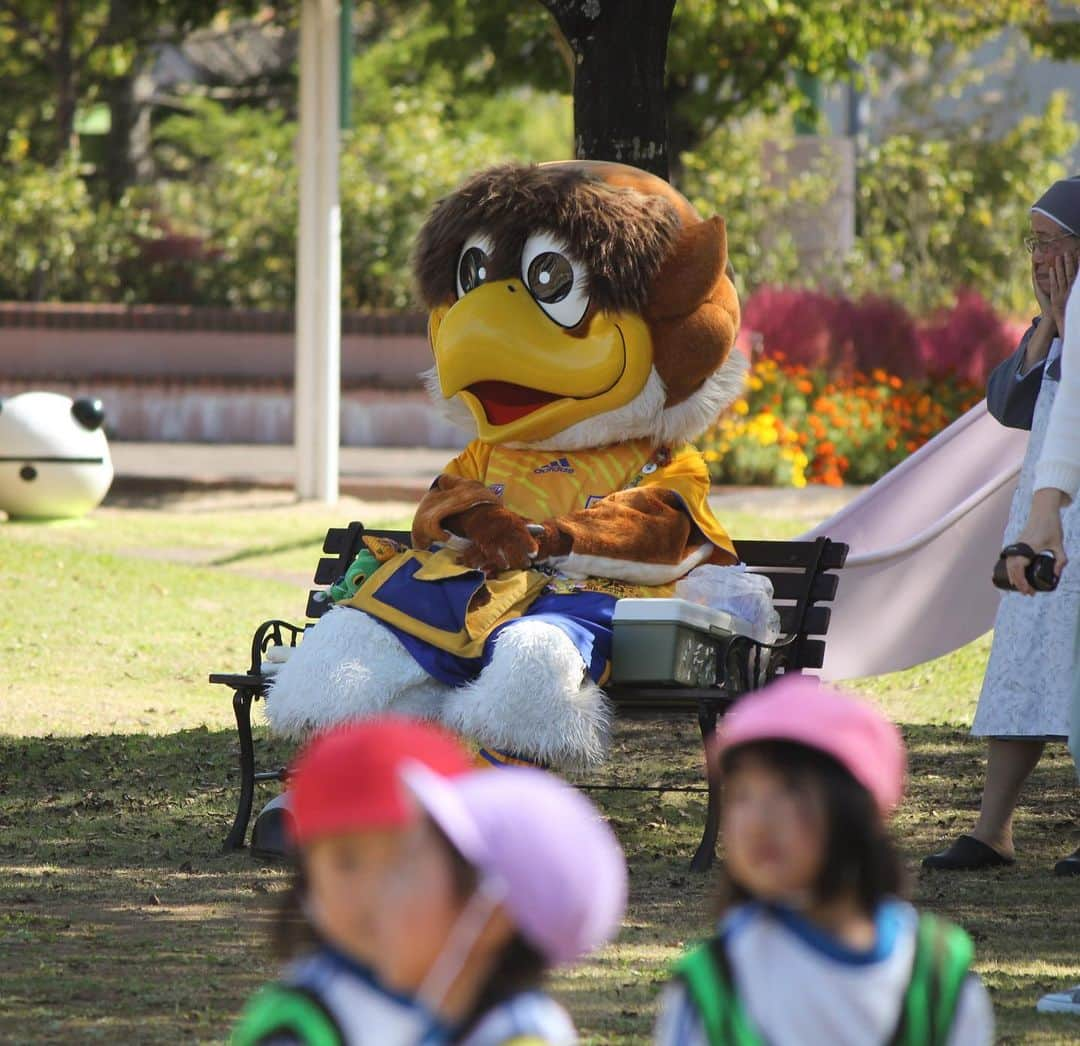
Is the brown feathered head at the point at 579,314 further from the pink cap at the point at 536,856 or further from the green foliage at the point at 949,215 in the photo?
the green foliage at the point at 949,215

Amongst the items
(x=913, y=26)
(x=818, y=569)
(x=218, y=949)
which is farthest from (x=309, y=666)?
(x=913, y=26)

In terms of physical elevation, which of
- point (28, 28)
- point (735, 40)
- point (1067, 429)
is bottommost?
point (1067, 429)

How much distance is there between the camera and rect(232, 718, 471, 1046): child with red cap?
1710 millimetres

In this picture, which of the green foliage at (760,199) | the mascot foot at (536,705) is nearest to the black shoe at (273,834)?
the mascot foot at (536,705)

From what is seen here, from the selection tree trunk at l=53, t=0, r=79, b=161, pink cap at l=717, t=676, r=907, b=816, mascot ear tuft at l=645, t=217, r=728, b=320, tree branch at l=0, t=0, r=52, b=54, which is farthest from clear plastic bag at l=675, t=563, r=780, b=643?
tree branch at l=0, t=0, r=52, b=54

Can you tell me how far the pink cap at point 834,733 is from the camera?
2.03 metres

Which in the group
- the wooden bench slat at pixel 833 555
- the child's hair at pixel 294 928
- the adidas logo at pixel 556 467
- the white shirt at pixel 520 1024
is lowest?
the wooden bench slat at pixel 833 555

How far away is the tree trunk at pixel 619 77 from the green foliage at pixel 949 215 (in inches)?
422

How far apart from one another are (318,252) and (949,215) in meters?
9.92

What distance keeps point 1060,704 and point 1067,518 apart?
0.45 metres

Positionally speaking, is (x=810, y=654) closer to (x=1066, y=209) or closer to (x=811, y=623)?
(x=811, y=623)

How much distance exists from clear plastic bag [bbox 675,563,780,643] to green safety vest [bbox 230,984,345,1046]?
372cm

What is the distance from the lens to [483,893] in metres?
1.78

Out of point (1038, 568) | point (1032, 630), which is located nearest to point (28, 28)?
point (1032, 630)
